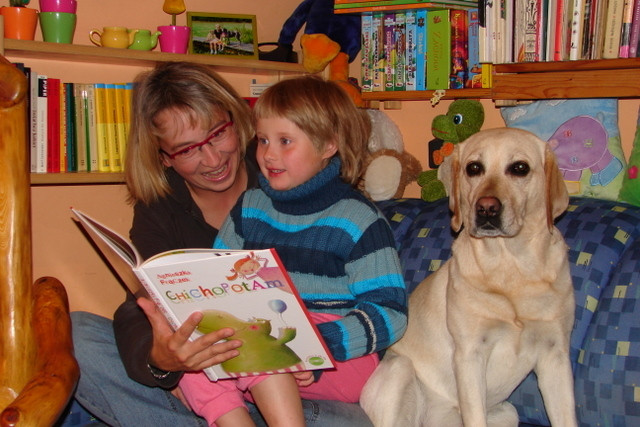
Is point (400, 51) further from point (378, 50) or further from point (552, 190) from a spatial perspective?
point (552, 190)

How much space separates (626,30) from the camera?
2.14 meters

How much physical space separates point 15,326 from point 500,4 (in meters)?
1.87

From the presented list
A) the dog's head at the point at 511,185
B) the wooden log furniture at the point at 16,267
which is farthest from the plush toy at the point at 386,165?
the wooden log furniture at the point at 16,267

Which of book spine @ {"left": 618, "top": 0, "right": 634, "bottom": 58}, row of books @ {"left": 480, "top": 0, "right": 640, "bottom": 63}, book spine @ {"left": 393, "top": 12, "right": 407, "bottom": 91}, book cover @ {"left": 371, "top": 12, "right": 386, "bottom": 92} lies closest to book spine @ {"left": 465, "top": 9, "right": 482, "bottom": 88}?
row of books @ {"left": 480, "top": 0, "right": 640, "bottom": 63}

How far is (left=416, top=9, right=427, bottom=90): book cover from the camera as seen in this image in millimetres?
2803

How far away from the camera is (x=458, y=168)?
1.89 meters

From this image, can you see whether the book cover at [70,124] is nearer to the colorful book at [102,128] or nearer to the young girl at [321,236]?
the colorful book at [102,128]

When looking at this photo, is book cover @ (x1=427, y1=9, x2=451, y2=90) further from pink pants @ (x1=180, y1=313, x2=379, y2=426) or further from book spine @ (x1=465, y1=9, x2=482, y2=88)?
pink pants @ (x1=180, y1=313, x2=379, y2=426)

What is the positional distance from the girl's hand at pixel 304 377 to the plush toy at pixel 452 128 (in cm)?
106

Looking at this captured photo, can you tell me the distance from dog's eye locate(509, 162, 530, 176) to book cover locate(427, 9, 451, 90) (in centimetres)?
108

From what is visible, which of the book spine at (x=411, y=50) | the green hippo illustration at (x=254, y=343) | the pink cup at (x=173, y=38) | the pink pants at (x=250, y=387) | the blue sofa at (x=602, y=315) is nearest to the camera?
the green hippo illustration at (x=254, y=343)

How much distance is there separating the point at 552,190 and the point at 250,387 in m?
0.87

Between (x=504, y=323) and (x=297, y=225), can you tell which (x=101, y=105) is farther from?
(x=504, y=323)

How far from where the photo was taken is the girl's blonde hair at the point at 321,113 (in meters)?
1.88
